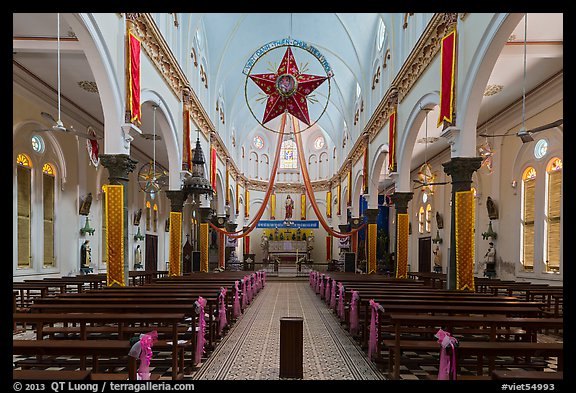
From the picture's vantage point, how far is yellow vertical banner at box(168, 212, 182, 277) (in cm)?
1448

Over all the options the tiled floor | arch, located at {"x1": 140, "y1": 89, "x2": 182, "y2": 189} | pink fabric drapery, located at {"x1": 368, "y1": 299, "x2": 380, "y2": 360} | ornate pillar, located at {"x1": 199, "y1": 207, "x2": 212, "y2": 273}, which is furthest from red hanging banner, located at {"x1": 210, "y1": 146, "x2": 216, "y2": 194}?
pink fabric drapery, located at {"x1": 368, "y1": 299, "x2": 380, "y2": 360}

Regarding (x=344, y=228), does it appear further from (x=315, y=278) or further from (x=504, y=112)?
(x=504, y=112)

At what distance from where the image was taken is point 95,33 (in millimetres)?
8312

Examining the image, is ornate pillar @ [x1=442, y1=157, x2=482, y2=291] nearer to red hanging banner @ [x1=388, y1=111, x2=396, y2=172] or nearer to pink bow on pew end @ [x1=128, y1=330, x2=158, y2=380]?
red hanging banner @ [x1=388, y1=111, x2=396, y2=172]

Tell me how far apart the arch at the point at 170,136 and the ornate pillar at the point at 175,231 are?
36 centimetres

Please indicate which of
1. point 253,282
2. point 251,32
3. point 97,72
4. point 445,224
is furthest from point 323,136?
point 97,72

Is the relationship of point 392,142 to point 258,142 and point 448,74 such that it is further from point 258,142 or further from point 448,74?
point 258,142

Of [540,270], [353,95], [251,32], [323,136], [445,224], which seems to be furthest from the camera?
[323,136]

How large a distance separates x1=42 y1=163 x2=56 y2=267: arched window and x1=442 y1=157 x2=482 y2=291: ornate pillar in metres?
11.9

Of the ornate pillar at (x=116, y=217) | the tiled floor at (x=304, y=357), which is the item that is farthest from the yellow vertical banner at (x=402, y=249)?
the ornate pillar at (x=116, y=217)

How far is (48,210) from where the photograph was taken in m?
13.7

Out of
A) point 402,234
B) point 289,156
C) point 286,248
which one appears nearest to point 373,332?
point 402,234

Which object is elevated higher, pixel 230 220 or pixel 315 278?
pixel 230 220

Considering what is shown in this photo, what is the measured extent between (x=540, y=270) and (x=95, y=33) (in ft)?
43.0
